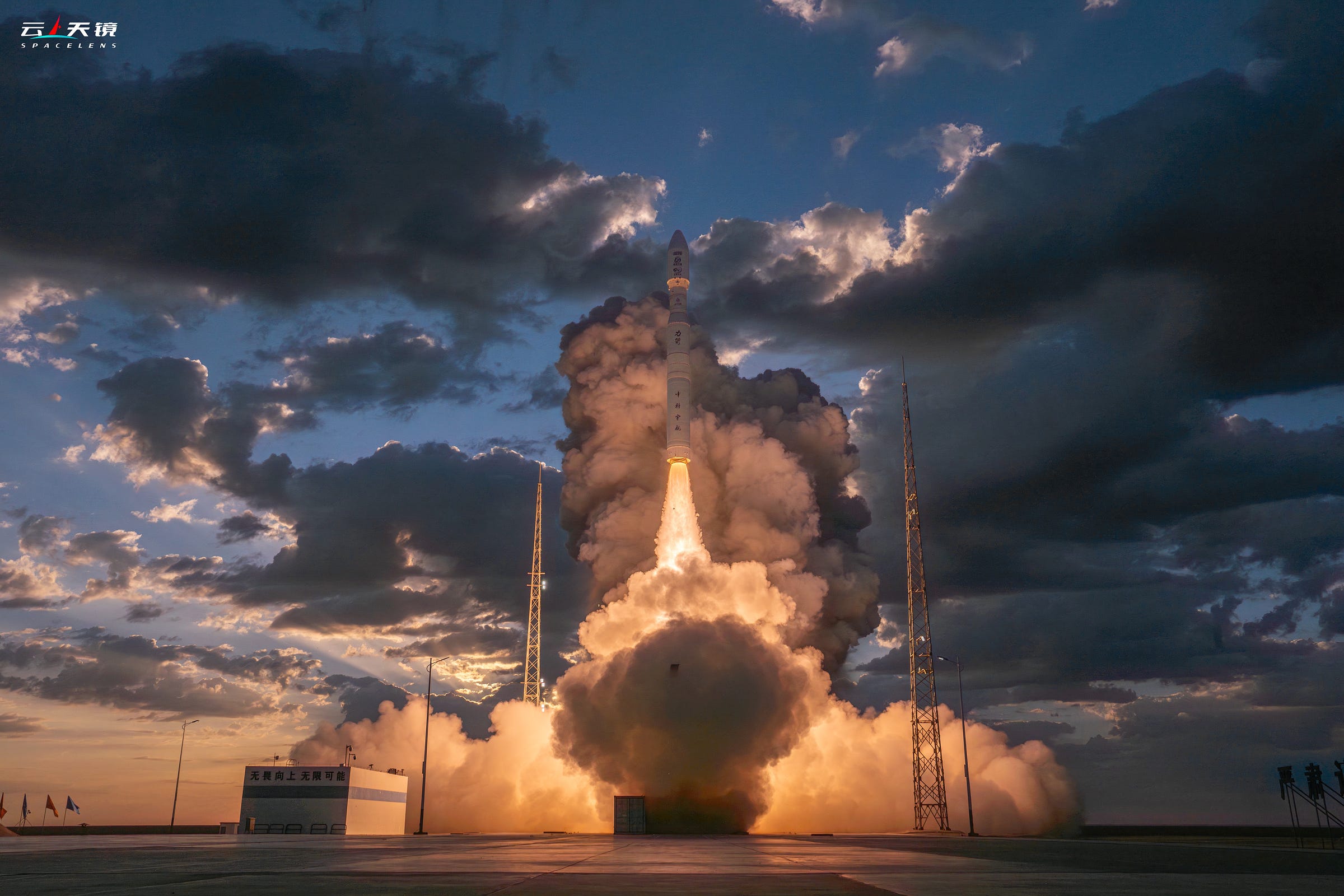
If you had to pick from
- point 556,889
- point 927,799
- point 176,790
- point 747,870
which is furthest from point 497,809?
point 556,889

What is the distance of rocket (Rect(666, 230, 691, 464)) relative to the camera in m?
77.7

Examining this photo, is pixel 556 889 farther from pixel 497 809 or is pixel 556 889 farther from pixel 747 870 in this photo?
pixel 497 809

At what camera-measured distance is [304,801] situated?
9238 cm

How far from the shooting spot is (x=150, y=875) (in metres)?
18.4

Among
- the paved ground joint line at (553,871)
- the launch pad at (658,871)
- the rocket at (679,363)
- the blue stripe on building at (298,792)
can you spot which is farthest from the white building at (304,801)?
the paved ground joint line at (553,871)

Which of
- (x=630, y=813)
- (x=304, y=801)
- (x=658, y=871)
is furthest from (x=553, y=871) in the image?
(x=304, y=801)

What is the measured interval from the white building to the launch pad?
189 ft

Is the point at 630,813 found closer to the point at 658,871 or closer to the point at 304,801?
the point at 304,801

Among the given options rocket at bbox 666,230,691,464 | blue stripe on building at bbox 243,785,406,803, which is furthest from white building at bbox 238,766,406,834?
rocket at bbox 666,230,691,464

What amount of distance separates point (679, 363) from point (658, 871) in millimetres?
61130

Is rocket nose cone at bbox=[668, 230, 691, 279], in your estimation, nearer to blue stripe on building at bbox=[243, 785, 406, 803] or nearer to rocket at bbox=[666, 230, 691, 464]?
rocket at bbox=[666, 230, 691, 464]

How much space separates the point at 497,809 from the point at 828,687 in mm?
30035

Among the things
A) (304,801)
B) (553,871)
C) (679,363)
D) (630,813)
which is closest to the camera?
(553,871)

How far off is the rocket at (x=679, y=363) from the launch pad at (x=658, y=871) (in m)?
43.3
